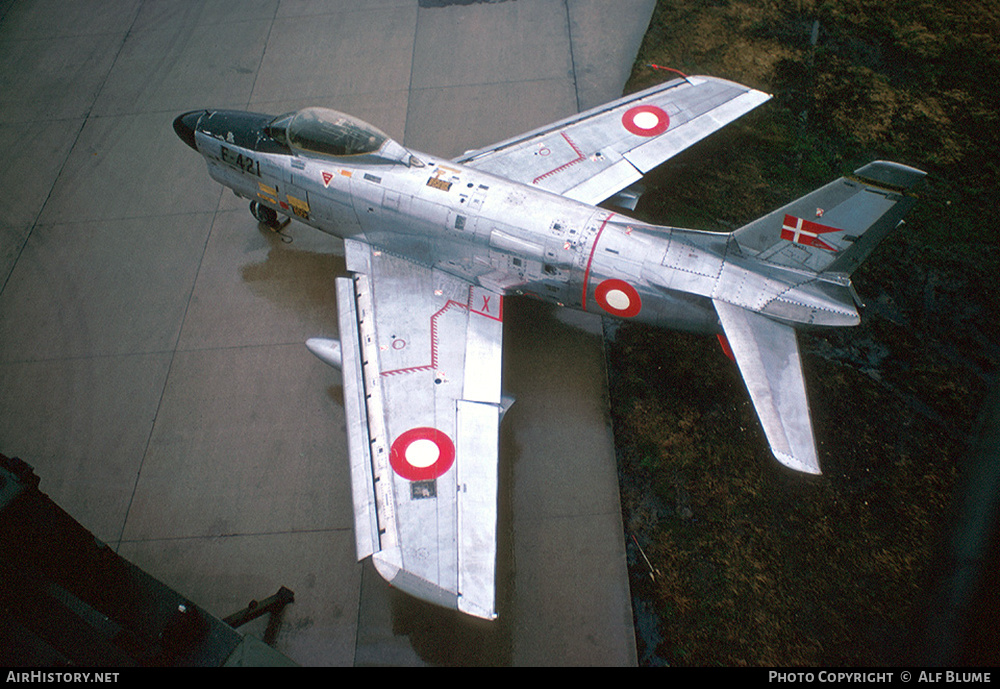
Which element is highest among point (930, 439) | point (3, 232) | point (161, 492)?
point (930, 439)

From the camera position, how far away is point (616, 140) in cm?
937

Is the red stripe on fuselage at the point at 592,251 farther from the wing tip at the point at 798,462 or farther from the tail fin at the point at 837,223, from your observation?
the wing tip at the point at 798,462

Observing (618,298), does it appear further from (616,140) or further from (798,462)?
(616,140)

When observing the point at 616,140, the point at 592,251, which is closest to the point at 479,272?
the point at 592,251

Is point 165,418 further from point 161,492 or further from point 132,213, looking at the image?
point 132,213

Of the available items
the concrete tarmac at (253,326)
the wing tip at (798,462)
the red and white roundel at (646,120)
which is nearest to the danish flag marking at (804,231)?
the wing tip at (798,462)

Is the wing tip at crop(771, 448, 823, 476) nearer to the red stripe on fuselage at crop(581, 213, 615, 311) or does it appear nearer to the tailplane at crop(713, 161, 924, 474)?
the tailplane at crop(713, 161, 924, 474)

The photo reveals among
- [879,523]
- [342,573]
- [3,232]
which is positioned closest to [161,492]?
[342,573]

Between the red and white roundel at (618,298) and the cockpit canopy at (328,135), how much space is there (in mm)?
A: 3909

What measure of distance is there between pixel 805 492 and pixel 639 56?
30.5 ft

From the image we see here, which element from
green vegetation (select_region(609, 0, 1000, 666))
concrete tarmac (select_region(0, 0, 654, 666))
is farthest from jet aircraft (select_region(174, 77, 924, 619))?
green vegetation (select_region(609, 0, 1000, 666))

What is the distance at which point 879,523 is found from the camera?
681cm

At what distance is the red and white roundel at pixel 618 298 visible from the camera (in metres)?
7.17

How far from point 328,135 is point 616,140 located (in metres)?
4.76
